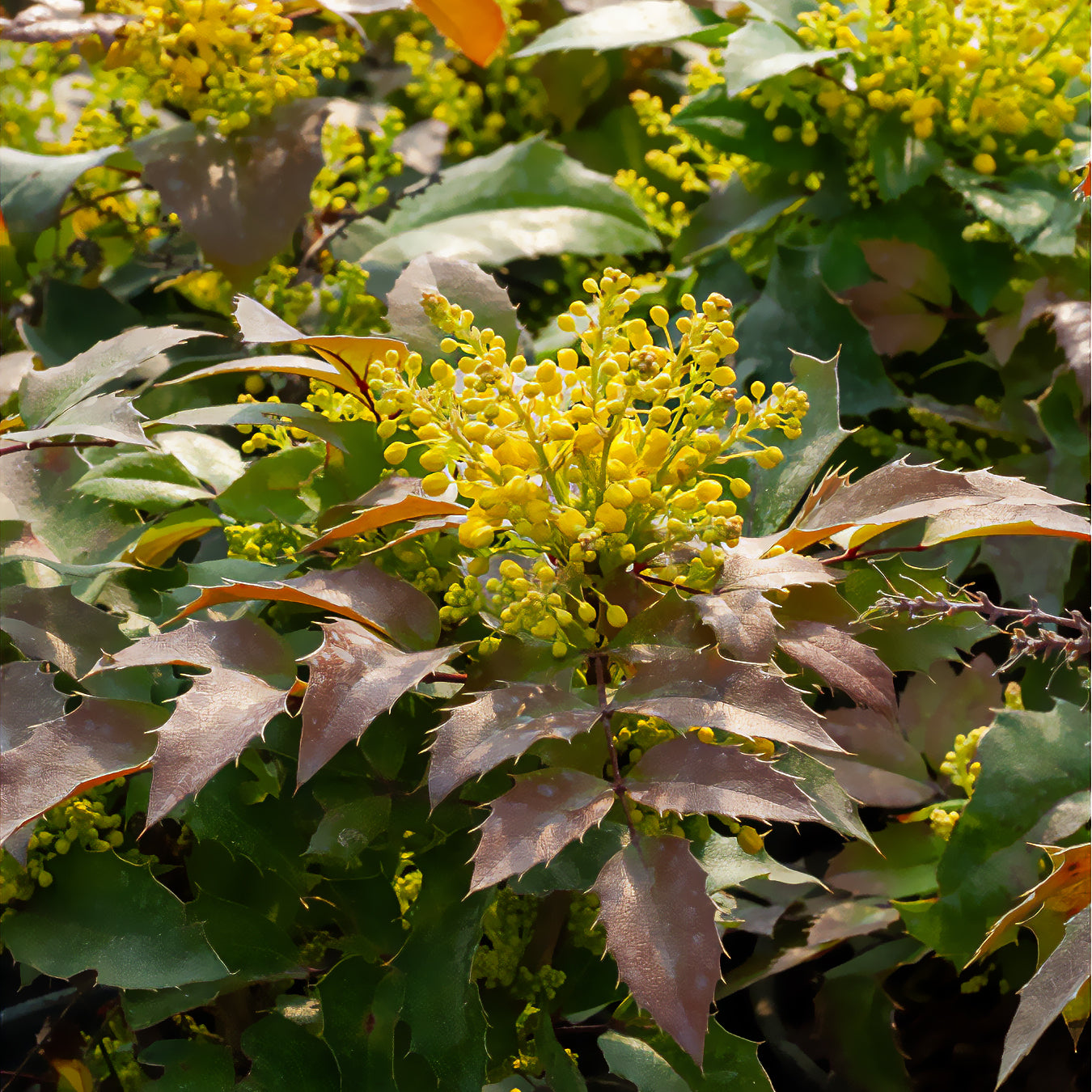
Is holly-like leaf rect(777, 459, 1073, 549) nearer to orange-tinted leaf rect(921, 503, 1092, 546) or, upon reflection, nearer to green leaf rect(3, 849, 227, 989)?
orange-tinted leaf rect(921, 503, 1092, 546)

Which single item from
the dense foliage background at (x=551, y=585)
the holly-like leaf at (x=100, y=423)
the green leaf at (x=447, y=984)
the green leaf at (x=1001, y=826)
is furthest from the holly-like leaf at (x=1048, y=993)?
the holly-like leaf at (x=100, y=423)

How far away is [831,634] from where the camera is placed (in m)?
0.47

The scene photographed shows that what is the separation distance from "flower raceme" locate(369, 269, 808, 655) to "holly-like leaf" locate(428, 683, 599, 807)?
0.03 metres

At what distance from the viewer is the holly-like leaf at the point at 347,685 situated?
0.40 meters

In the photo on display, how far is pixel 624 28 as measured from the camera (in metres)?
0.93

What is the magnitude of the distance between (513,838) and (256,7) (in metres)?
0.68

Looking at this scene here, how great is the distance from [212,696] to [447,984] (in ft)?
0.58

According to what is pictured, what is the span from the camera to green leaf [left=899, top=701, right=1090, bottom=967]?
552mm

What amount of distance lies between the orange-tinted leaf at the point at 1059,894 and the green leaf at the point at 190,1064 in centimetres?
39

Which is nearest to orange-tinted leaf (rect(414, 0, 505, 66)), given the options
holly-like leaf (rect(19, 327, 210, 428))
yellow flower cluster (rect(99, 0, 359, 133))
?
yellow flower cluster (rect(99, 0, 359, 133))

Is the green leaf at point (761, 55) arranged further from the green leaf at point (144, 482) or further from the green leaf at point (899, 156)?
the green leaf at point (144, 482)

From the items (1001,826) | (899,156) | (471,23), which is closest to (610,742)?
(1001,826)

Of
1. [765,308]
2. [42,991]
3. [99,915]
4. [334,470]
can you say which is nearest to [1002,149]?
[765,308]

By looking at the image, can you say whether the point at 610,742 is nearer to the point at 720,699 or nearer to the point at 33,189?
the point at 720,699
